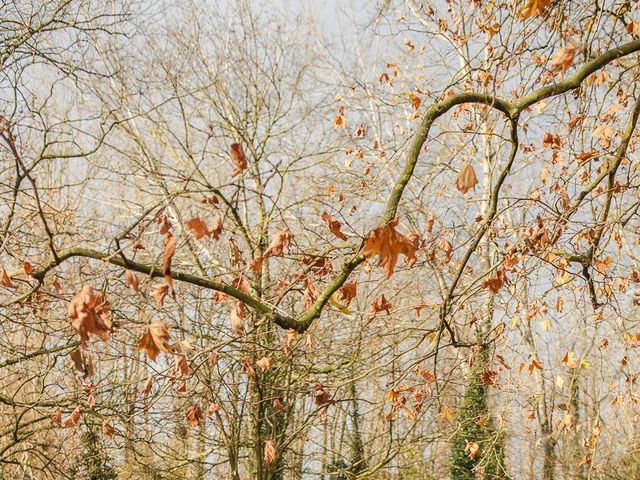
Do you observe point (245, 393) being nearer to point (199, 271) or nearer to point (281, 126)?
point (199, 271)

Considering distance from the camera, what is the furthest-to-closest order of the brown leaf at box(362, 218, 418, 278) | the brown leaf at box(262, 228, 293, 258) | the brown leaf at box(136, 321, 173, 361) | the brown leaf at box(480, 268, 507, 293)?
the brown leaf at box(480, 268, 507, 293) → the brown leaf at box(262, 228, 293, 258) → the brown leaf at box(136, 321, 173, 361) → the brown leaf at box(362, 218, 418, 278)

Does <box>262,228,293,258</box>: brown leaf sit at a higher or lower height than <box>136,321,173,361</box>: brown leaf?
higher

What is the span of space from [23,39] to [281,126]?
3.38 metres

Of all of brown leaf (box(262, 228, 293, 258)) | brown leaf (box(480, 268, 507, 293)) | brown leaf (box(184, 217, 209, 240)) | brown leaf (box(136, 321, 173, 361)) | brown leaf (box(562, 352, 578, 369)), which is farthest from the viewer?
brown leaf (box(562, 352, 578, 369))

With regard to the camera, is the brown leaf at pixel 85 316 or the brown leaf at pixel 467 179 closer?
the brown leaf at pixel 85 316

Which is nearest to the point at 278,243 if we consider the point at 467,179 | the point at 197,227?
the point at 197,227

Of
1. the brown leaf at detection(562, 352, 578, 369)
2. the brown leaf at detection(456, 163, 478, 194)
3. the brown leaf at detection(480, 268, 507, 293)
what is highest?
the brown leaf at detection(480, 268, 507, 293)

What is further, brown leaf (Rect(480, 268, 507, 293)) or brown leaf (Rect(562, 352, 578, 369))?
brown leaf (Rect(562, 352, 578, 369))

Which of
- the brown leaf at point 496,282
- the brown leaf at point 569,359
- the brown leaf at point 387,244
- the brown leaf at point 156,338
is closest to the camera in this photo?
the brown leaf at point 387,244

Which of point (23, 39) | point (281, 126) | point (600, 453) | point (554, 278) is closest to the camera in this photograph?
point (554, 278)

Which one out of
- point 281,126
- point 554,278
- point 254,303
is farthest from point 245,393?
point 254,303

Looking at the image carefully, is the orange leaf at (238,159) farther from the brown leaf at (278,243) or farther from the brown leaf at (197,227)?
the brown leaf at (278,243)

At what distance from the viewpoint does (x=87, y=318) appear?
1.91m

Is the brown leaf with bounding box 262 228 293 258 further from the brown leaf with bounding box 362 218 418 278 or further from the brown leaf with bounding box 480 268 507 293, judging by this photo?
the brown leaf with bounding box 480 268 507 293
